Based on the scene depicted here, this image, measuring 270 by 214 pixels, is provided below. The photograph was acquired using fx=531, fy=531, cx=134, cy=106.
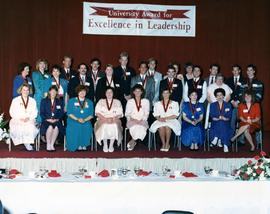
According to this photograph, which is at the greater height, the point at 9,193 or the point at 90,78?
the point at 90,78

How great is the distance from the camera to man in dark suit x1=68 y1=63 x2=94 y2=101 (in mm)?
9281

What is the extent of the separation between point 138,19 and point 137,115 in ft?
9.76

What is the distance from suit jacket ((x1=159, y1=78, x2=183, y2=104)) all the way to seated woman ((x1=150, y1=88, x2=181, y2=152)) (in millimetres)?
325

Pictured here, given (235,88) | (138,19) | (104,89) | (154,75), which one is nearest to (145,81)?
(154,75)

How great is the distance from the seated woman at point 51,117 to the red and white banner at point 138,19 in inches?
109

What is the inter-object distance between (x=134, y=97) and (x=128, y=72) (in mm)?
698

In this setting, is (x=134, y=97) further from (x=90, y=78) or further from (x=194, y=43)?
(x=194, y=43)

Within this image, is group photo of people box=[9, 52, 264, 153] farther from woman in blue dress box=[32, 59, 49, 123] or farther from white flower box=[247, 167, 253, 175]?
white flower box=[247, 167, 253, 175]

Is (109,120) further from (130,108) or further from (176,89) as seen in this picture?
(176,89)

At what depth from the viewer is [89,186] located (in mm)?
5863

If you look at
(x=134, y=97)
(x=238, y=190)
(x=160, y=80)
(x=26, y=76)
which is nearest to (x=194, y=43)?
(x=160, y=80)

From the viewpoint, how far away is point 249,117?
360 inches

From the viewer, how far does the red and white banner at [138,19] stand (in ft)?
36.5

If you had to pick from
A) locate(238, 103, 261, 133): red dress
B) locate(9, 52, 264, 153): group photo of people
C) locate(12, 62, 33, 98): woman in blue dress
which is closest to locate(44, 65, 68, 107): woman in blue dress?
locate(9, 52, 264, 153): group photo of people
